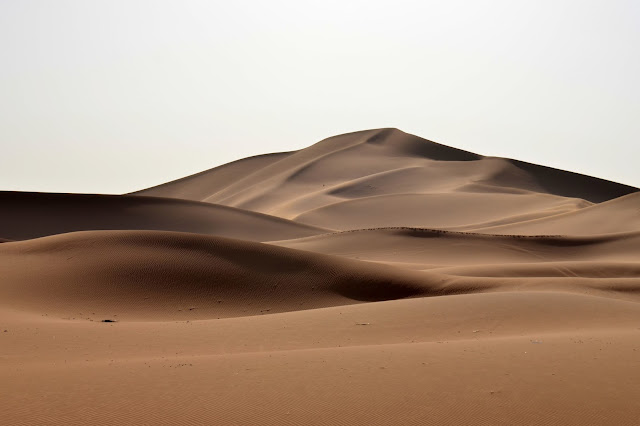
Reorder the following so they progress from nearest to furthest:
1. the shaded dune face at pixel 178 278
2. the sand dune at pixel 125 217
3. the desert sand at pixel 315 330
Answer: the desert sand at pixel 315 330
the shaded dune face at pixel 178 278
the sand dune at pixel 125 217

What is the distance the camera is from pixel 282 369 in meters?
8.19

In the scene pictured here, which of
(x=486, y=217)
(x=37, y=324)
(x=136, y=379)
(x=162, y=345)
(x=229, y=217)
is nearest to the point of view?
(x=136, y=379)

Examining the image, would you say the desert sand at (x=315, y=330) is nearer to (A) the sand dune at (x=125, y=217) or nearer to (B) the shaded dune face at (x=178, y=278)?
(B) the shaded dune face at (x=178, y=278)

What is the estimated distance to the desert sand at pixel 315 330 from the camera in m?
6.77

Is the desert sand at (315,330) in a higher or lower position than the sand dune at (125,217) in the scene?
lower

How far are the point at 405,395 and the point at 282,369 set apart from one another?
168 cm

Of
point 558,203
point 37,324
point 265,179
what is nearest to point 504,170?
point 558,203

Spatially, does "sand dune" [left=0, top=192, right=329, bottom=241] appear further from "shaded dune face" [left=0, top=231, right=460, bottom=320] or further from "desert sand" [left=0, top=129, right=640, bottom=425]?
"shaded dune face" [left=0, top=231, right=460, bottom=320]

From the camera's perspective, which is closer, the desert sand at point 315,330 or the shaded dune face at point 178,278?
the desert sand at point 315,330

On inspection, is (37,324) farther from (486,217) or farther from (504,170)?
(504,170)

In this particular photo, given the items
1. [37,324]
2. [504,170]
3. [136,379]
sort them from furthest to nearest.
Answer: [504,170] < [37,324] < [136,379]

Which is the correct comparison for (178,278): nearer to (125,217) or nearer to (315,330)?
(315,330)

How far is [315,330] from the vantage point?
1220 centimetres

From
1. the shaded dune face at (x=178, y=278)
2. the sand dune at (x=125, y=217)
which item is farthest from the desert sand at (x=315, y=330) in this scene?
A: the sand dune at (x=125, y=217)
